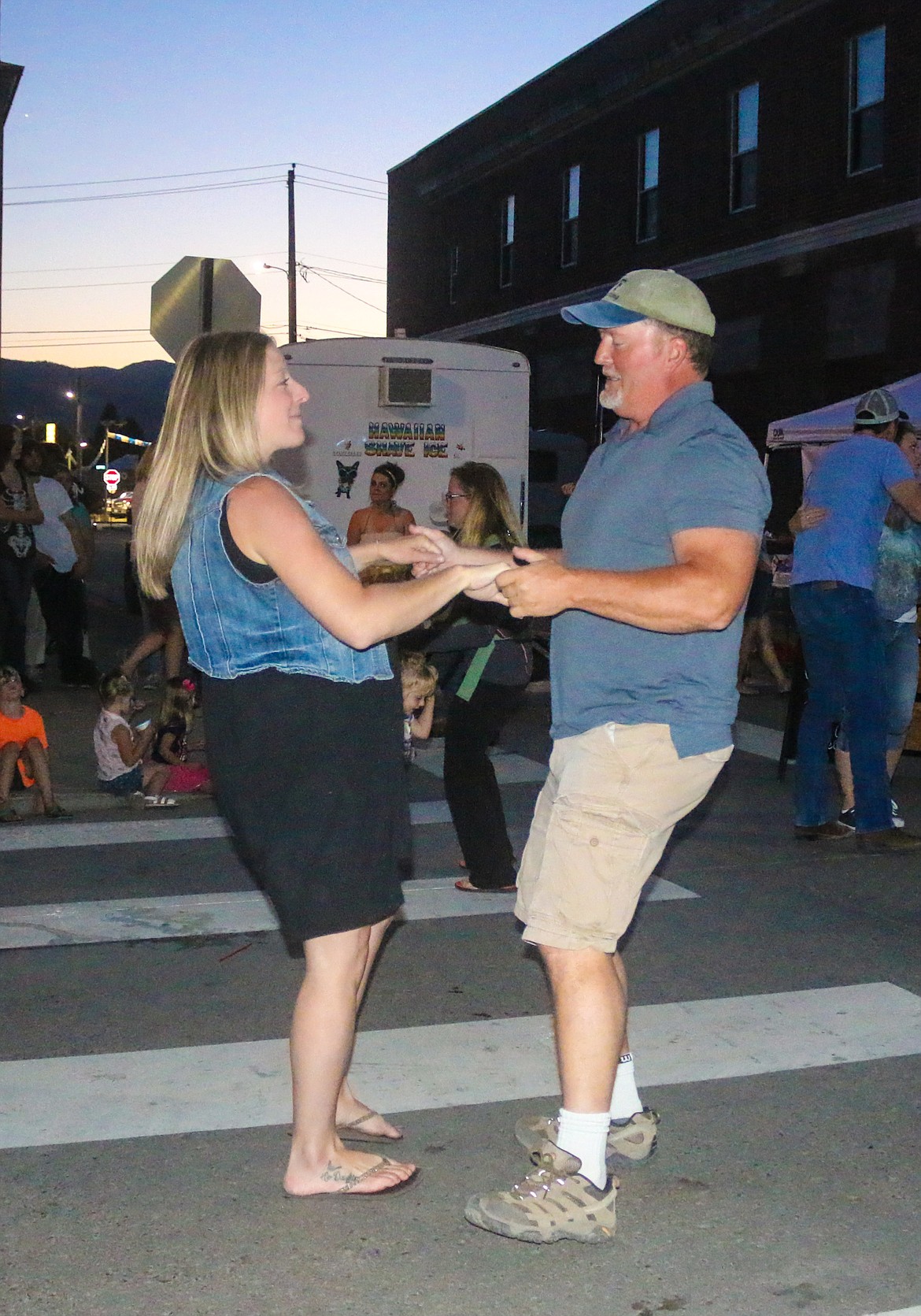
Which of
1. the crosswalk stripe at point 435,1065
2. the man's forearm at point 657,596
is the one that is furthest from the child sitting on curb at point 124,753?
the man's forearm at point 657,596

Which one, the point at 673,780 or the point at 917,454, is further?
the point at 917,454

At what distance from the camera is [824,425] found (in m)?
14.9

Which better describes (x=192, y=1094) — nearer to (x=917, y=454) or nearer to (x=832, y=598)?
(x=832, y=598)

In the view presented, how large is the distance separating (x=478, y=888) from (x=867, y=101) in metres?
A: 18.7

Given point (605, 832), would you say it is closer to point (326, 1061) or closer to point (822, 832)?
point (326, 1061)

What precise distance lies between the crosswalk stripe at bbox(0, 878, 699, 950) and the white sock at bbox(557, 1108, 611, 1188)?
286cm

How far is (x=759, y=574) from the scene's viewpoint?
1520cm

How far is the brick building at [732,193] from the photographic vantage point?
22047 mm

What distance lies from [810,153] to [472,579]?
2175cm

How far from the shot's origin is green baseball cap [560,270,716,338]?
3543 millimetres

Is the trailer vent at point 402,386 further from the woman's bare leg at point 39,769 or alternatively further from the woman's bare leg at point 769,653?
the woman's bare leg at point 39,769

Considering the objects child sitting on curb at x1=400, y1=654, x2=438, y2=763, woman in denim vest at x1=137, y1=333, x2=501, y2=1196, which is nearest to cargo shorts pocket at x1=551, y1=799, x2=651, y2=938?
woman in denim vest at x1=137, y1=333, x2=501, y2=1196

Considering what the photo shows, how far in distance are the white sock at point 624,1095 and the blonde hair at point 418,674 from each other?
3521 millimetres

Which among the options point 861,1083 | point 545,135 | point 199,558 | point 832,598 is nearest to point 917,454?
point 832,598
